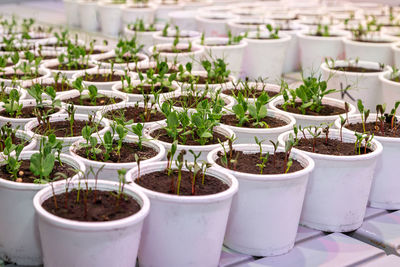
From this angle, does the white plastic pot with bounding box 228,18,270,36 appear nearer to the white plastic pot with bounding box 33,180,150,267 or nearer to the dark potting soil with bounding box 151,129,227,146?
the dark potting soil with bounding box 151,129,227,146

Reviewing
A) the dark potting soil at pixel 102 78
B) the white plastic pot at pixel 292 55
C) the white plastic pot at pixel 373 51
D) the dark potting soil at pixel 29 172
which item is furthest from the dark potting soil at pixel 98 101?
the white plastic pot at pixel 292 55

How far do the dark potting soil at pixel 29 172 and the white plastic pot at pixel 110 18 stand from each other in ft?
14.2

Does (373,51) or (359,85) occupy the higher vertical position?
(373,51)

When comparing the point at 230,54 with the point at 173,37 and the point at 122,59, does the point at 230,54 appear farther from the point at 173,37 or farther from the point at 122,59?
the point at 122,59

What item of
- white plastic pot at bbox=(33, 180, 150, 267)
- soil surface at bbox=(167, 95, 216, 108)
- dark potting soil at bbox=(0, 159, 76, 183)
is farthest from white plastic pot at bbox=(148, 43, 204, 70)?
white plastic pot at bbox=(33, 180, 150, 267)

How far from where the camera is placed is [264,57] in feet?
14.8

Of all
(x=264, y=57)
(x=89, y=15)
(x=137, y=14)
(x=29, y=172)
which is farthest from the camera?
(x=89, y=15)

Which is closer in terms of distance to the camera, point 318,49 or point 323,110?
point 323,110

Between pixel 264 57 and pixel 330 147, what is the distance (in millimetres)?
2152

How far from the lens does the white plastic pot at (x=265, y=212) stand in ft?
6.82

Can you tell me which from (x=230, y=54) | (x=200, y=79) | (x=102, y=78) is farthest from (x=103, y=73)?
(x=230, y=54)

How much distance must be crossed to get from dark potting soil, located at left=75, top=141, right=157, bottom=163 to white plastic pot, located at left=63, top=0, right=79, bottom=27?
4871 mm

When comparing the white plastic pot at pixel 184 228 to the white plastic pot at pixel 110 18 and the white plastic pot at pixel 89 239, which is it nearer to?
the white plastic pot at pixel 89 239

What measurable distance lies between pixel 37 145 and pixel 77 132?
201mm
